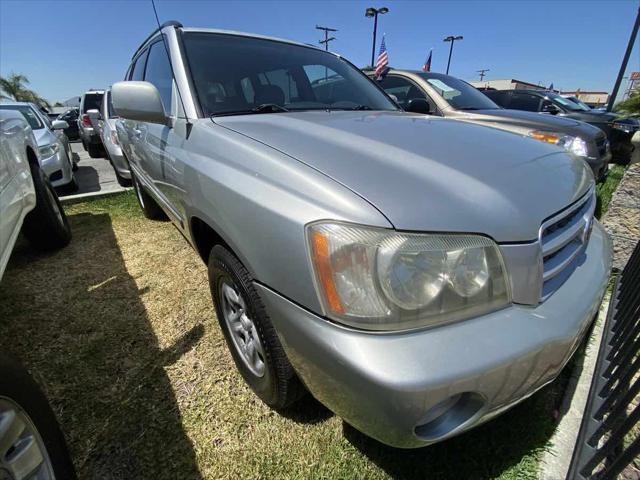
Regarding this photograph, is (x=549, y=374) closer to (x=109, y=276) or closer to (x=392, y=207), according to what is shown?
(x=392, y=207)

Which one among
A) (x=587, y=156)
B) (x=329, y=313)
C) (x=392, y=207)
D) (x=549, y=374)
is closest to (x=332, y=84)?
(x=392, y=207)

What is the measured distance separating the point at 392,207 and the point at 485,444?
1.11 metres

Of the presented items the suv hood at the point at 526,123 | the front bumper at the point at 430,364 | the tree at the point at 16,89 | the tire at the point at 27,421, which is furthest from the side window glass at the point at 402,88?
the tree at the point at 16,89

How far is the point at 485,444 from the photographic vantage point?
56.5 inches

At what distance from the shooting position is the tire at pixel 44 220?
121 inches

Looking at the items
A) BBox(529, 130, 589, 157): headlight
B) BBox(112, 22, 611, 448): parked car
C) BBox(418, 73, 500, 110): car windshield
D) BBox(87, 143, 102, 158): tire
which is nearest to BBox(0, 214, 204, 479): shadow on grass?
BBox(112, 22, 611, 448): parked car

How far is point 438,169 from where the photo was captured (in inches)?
46.8

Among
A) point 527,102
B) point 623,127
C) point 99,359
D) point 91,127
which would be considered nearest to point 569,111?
point 527,102

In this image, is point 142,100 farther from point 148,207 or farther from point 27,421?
point 148,207

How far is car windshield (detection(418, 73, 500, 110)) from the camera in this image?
4.57 meters

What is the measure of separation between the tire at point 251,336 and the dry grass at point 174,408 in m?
0.17

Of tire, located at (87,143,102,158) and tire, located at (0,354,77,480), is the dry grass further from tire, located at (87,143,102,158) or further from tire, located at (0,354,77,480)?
tire, located at (87,143,102,158)

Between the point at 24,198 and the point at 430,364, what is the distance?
2.94 meters

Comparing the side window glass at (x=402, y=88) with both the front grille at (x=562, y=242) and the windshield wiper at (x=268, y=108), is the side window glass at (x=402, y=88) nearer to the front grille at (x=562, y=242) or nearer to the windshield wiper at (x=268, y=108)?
the windshield wiper at (x=268, y=108)
